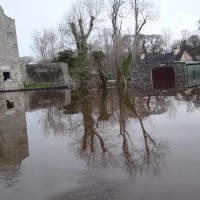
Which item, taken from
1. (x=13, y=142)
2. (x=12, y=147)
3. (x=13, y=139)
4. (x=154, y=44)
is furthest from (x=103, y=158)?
(x=154, y=44)

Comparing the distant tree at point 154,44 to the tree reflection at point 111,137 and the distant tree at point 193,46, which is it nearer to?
the distant tree at point 193,46

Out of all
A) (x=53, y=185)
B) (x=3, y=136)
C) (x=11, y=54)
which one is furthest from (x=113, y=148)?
(x=11, y=54)

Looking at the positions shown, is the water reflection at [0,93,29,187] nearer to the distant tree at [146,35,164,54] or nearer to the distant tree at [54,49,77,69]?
the distant tree at [54,49,77,69]

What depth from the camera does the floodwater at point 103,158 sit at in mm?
5191

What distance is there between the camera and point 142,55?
64.7 m

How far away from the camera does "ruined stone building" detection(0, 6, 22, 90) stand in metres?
30.2

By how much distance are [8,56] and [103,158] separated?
25.8 meters

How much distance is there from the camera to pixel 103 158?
7.01m

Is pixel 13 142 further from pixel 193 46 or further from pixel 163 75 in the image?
pixel 193 46

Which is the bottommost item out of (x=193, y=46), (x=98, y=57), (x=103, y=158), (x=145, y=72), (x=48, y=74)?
(x=103, y=158)

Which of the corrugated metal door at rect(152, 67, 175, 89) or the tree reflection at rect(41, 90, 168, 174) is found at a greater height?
the corrugated metal door at rect(152, 67, 175, 89)

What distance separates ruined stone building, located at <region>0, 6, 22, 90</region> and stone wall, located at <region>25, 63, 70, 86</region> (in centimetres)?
264

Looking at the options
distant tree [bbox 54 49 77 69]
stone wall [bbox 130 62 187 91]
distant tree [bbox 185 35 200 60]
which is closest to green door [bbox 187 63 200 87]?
stone wall [bbox 130 62 187 91]

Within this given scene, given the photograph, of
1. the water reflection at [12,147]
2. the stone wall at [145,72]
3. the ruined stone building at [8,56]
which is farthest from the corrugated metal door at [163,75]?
the water reflection at [12,147]
